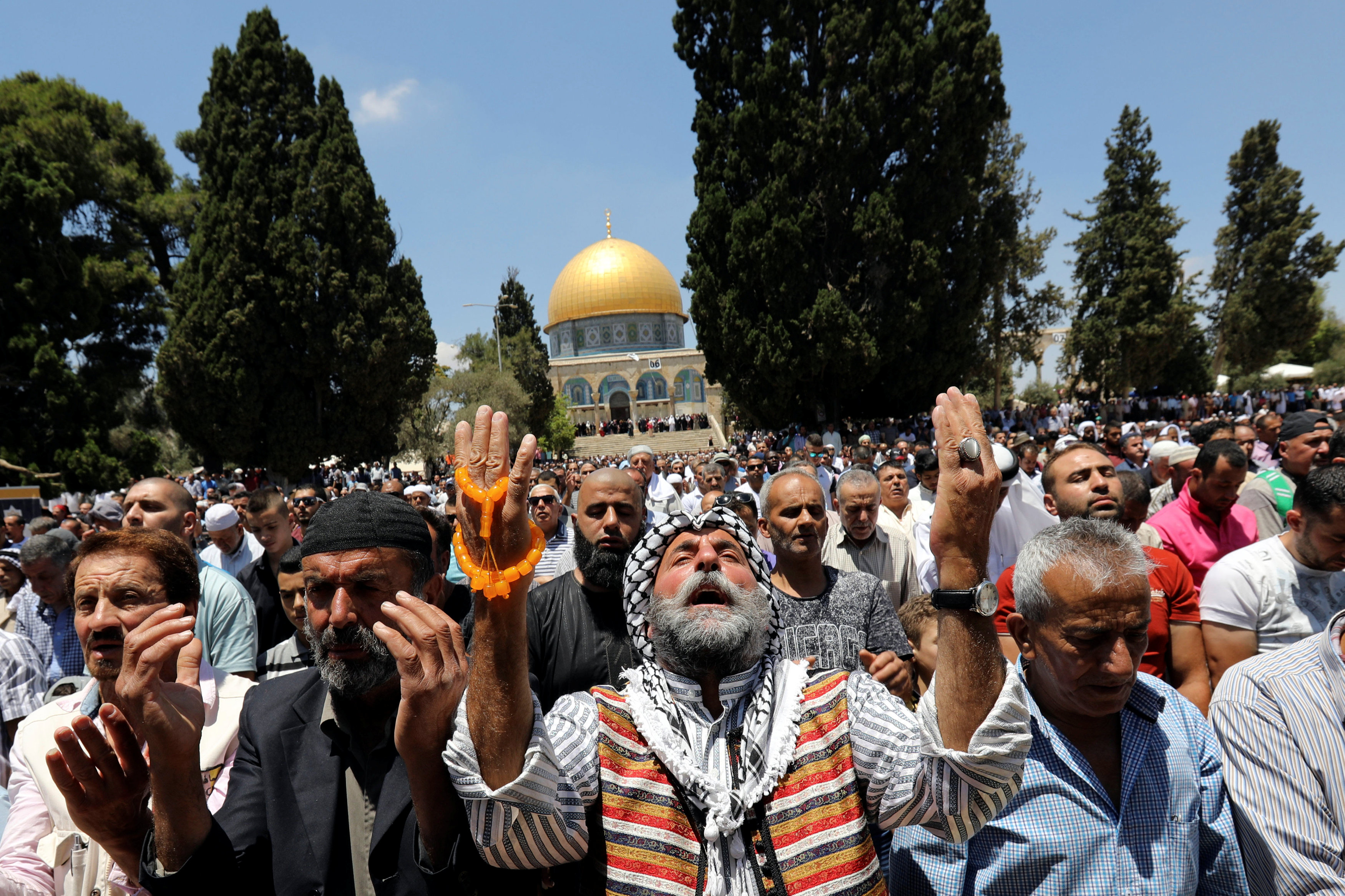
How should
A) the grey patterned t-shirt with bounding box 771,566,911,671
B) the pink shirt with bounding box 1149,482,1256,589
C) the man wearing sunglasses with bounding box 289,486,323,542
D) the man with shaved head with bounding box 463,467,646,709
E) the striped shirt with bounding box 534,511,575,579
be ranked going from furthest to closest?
the man wearing sunglasses with bounding box 289,486,323,542
the striped shirt with bounding box 534,511,575,579
the pink shirt with bounding box 1149,482,1256,589
the grey patterned t-shirt with bounding box 771,566,911,671
the man with shaved head with bounding box 463,467,646,709

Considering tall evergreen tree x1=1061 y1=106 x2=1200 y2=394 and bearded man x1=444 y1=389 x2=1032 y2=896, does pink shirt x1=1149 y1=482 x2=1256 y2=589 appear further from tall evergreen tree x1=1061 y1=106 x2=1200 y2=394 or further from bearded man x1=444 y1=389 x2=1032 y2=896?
tall evergreen tree x1=1061 y1=106 x2=1200 y2=394

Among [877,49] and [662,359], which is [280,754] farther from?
[662,359]

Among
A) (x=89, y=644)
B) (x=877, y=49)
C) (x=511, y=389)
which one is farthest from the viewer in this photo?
(x=511, y=389)

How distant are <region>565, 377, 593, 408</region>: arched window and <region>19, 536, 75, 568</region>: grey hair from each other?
5328cm

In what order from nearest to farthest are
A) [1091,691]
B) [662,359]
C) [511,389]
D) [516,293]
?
[1091,691]
[511,389]
[516,293]
[662,359]

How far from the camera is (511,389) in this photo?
103ft

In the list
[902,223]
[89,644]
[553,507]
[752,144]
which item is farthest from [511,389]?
[89,644]

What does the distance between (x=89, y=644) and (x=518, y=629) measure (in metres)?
1.47

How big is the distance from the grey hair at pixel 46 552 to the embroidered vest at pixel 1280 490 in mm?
6930

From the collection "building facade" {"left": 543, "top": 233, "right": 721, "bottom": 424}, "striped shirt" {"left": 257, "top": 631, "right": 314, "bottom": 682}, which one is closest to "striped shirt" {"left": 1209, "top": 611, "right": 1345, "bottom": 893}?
"striped shirt" {"left": 257, "top": 631, "right": 314, "bottom": 682}

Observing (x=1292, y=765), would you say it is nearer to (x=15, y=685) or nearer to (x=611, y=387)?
(x=15, y=685)

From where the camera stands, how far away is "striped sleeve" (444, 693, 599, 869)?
1546 mm

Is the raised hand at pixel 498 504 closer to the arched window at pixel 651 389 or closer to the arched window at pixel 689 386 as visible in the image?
the arched window at pixel 689 386

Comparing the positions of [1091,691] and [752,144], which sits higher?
[752,144]
